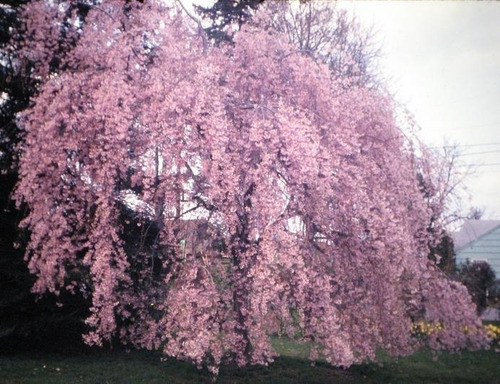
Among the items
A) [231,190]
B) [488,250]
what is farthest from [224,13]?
[488,250]

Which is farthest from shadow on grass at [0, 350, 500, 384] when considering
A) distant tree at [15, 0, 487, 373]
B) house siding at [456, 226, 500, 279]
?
house siding at [456, 226, 500, 279]

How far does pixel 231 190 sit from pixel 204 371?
3899mm

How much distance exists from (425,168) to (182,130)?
12.3ft

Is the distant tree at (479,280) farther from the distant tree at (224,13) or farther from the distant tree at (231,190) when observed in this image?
the distant tree at (224,13)

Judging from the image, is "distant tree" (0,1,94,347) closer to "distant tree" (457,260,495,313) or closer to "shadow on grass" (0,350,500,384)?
"shadow on grass" (0,350,500,384)

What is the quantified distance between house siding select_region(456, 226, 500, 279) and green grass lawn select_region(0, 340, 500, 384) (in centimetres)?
969

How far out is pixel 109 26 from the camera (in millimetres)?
6160

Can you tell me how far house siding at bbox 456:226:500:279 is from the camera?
1877 cm

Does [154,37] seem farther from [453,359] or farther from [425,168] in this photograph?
[453,359]

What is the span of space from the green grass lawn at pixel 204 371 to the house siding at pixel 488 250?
969 centimetres

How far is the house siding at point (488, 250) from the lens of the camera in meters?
18.8

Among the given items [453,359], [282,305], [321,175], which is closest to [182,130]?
[321,175]

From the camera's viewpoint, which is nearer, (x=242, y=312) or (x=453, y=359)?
(x=242, y=312)

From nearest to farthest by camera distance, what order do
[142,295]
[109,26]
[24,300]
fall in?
[109,26], [142,295], [24,300]
